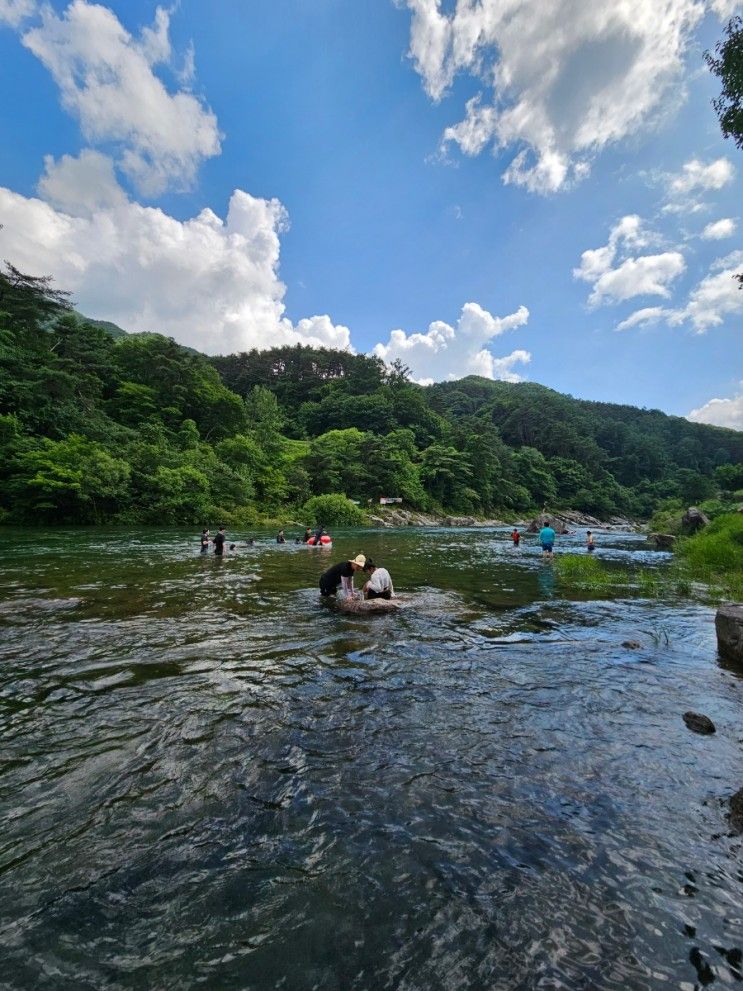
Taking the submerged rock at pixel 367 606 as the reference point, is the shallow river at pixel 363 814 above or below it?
below

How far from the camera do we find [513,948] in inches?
104

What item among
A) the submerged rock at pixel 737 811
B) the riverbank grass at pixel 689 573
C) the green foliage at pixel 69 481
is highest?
the green foliage at pixel 69 481

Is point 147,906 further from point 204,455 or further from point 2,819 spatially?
point 204,455

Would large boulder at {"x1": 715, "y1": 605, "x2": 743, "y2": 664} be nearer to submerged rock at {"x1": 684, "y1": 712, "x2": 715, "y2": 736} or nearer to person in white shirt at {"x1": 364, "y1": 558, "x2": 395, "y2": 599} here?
submerged rock at {"x1": 684, "y1": 712, "x2": 715, "y2": 736}

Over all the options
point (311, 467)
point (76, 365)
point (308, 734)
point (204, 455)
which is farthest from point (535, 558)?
point (76, 365)

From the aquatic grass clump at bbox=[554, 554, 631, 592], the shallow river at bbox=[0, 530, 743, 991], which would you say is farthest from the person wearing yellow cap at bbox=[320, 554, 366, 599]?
the aquatic grass clump at bbox=[554, 554, 631, 592]

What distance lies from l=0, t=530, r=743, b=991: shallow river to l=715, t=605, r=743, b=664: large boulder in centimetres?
36

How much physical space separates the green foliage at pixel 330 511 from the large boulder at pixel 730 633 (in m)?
44.1

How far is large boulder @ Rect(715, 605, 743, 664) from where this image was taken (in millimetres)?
8094

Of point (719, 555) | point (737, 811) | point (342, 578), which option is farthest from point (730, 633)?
point (719, 555)

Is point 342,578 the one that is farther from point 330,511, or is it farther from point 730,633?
point 330,511

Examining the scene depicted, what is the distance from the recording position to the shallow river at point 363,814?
256 cm

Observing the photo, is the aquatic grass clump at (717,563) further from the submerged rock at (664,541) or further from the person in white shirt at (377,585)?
the person in white shirt at (377,585)

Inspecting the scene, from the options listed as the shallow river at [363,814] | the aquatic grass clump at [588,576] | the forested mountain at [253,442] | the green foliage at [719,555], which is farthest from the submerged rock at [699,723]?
the forested mountain at [253,442]
